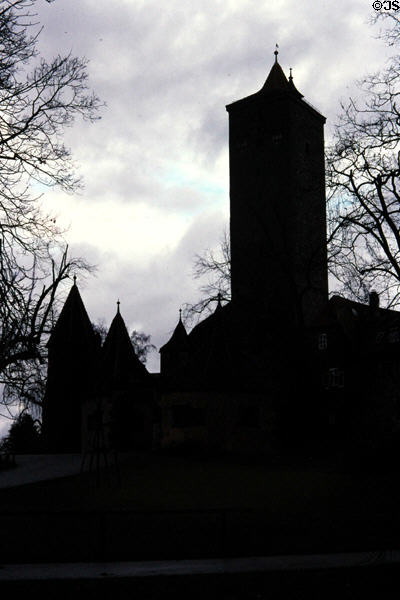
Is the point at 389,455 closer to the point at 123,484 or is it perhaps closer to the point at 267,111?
the point at 123,484

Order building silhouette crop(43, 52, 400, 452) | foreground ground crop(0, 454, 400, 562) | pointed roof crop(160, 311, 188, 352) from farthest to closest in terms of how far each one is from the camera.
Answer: pointed roof crop(160, 311, 188, 352), building silhouette crop(43, 52, 400, 452), foreground ground crop(0, 454, 400, 562)

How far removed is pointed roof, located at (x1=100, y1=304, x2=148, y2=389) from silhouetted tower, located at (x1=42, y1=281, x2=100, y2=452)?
4869 millimetres

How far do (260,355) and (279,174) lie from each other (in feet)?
65.1

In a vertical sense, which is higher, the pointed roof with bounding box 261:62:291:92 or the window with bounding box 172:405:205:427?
the pointed roof with bounding box 261:62:291:92

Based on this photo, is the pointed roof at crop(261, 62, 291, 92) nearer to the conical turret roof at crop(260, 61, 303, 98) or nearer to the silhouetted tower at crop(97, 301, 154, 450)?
the conical turret roof at crop(260, 61, 303, 98)

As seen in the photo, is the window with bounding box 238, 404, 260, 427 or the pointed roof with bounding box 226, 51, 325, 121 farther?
the pointed roof with bounding box 226, 51, 325, 121

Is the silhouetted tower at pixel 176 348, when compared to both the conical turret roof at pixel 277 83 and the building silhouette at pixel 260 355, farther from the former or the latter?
the conical turret roof at pixel 277 83

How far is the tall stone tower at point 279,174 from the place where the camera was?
2287 inches

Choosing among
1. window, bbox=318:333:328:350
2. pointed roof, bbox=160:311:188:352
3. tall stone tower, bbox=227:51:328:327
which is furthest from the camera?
tall stone tower, bbox=227:51:328:327

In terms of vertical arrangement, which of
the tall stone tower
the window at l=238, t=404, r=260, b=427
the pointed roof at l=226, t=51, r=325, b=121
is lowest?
the window at l=238, t=404, r=260, b=427

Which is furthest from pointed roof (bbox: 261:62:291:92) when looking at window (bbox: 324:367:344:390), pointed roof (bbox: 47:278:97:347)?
pointed roof (bbox: 47:278:97:347)

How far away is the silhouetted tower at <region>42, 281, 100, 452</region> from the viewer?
5259 centimetres

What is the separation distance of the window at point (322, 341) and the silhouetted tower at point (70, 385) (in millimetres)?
15723

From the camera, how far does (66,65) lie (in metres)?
16.5
